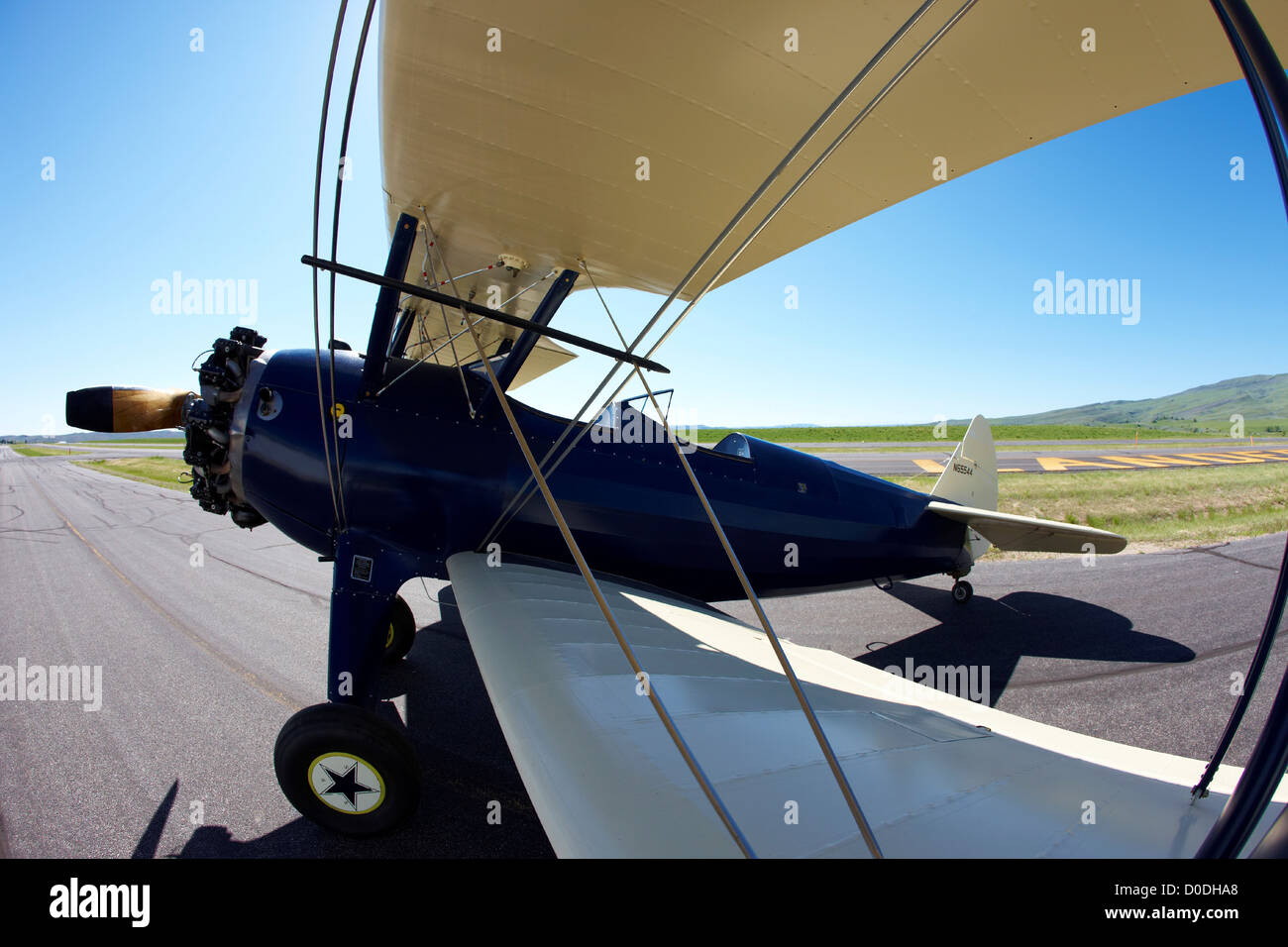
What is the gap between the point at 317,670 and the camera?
3.73 metres

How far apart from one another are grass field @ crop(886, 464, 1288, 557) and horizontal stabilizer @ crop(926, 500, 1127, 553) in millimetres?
4669

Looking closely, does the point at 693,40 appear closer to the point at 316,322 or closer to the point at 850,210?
the point at 850,210

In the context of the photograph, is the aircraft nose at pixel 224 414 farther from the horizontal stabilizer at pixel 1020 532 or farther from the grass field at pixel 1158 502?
the grass field at pixel 1158 502

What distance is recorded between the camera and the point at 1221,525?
959 cm

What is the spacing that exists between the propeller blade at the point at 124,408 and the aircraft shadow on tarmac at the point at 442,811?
209 centimetres

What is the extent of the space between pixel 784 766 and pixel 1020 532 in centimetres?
398

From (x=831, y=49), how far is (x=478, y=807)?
10.9ft

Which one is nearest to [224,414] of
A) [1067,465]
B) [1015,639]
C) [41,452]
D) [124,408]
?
[124,408]

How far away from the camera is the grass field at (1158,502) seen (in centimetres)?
908

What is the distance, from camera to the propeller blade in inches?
115

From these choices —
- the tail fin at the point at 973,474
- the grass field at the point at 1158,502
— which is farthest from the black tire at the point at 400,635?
the grass field at the point at 1158,502
